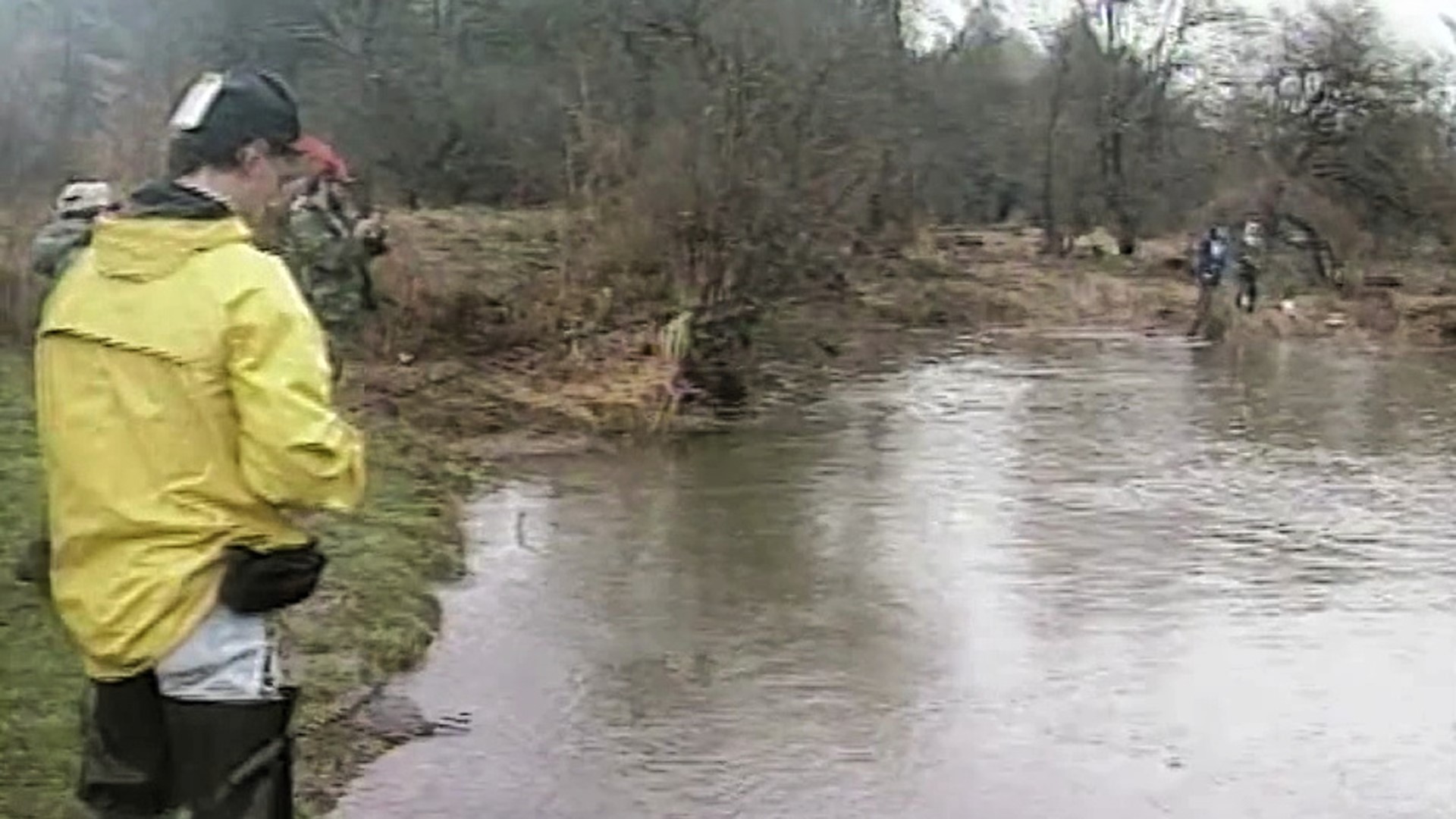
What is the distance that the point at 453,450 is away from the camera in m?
14.7

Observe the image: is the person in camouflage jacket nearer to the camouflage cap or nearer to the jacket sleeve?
the camouflage cap

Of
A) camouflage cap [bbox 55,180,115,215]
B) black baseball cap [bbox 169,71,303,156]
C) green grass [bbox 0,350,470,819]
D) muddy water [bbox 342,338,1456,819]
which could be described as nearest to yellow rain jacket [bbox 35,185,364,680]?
black baseball cap [bbox 169,71,303,156]

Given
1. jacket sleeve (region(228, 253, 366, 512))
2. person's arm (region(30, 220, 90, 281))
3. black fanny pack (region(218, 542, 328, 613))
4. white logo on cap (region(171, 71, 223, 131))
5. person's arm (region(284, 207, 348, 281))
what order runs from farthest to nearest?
1. person's arm (region(284, 207, 348, 281))
2. person's arm (region(30, 220, 90, 281))
3. white logo on cap (region(171, 71, 223, 131))
4. black fanny pack (region(218, 542, 328, 613))
5. jacket sleeve (region(228, 253, 366, 512))

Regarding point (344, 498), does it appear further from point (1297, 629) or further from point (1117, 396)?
point (1117, 396)

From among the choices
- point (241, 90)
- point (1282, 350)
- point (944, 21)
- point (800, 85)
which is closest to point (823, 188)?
point (800, 85)

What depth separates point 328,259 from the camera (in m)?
15.3

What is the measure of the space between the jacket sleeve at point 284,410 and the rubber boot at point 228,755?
0.41m

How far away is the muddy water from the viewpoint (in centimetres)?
684

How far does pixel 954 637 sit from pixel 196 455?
555 centimetres

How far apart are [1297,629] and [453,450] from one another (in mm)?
6900

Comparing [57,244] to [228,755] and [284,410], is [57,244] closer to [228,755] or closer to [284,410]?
[228,755]

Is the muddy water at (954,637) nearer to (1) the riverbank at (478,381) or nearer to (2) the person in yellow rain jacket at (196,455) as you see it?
(1) the riverbank at (478,381)

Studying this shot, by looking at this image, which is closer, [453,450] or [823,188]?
[453,450]

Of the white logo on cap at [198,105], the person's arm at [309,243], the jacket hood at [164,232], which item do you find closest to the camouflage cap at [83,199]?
the person's arm at [309,243]
